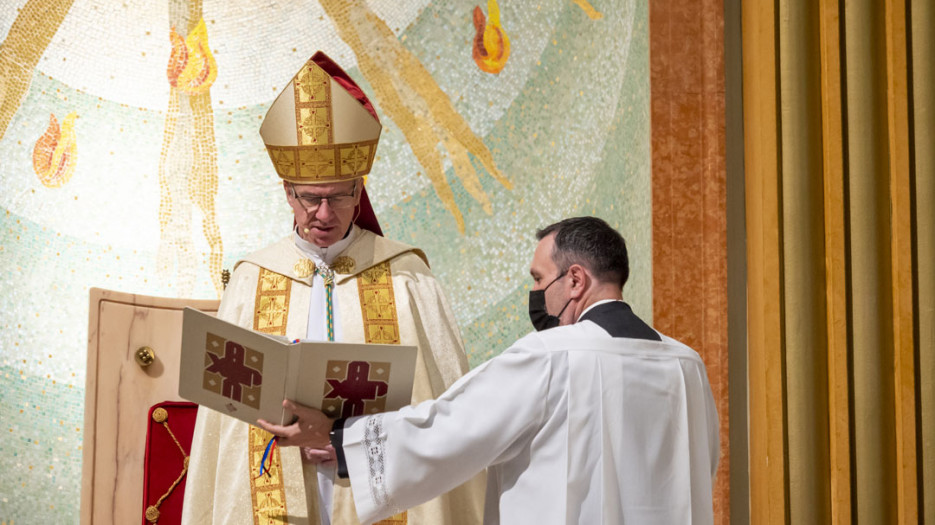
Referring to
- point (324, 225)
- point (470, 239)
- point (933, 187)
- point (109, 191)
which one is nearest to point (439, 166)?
point (470, 239)

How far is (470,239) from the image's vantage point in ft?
19.6

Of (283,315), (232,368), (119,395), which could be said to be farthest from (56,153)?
(232,368)

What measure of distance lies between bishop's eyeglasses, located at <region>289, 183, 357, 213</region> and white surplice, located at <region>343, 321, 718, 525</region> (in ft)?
3.58

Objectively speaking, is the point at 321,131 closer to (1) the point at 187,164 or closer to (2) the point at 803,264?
(2) the point at 803,264

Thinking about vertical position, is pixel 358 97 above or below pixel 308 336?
above

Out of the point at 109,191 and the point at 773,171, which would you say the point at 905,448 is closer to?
the point at 773,171

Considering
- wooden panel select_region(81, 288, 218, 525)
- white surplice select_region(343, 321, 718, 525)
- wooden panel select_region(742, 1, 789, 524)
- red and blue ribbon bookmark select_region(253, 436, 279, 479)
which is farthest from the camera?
wooden panel select_region(81, 288, 218, 525)

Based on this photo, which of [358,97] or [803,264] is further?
[803,264]

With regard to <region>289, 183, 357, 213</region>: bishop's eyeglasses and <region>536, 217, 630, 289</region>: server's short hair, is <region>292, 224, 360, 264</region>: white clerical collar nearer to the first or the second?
<region>289, 183, 357, 213</region>: bishop's eyeglasses

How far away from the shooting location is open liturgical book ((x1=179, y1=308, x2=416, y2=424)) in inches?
125

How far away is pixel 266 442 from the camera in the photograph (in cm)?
390

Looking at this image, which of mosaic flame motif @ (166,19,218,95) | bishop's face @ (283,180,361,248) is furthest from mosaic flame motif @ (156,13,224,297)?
bishop's face @ (283,180,361,248)

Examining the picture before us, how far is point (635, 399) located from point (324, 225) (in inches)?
57.0

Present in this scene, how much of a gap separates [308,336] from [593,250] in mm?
1266
